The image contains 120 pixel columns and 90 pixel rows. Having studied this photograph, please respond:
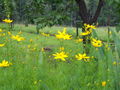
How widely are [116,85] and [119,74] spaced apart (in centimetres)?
13

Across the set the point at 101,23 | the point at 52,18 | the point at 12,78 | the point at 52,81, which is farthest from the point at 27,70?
the point at 101,23

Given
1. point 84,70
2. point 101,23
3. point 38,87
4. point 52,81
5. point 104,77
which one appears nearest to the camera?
point 38,87

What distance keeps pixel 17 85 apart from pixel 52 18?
525 centimetres

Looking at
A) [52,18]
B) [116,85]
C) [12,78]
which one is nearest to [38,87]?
[12,78]

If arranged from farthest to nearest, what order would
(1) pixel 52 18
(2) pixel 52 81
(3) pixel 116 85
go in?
(1) pixel 52 18
(2) pixel 52 81
(3) pixel 116 85

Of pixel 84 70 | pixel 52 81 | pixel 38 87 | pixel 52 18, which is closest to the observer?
pixel 38 87

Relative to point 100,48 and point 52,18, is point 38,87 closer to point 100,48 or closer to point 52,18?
point 100,48

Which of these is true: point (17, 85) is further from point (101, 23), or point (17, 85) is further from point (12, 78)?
point (101, 23)

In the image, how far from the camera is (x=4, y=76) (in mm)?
3002

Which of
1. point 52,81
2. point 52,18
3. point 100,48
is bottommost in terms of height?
point 52,81

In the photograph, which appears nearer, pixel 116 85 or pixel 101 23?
pixel 116 85

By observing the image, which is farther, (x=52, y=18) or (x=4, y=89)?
(x=52, y=18)

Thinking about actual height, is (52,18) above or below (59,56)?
above

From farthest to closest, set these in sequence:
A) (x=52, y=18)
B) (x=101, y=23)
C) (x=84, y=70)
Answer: (x=101, y=23) < (x=52, y=18) < (x=84, y=70)
